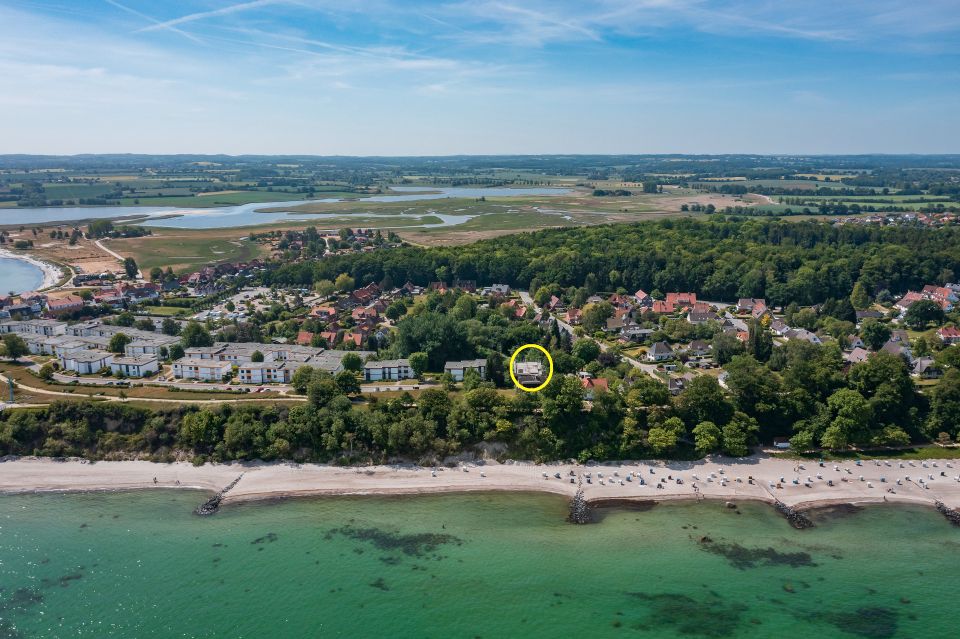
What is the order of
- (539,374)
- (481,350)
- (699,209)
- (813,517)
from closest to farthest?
Answer: (813,517) → (539,374) → (481,350) → (699,209)

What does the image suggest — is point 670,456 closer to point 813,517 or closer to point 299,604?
point 813,517

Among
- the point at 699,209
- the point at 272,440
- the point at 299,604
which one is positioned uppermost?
the point at 699,209

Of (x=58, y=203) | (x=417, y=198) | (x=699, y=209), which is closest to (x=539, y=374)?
(x=699, y=209)

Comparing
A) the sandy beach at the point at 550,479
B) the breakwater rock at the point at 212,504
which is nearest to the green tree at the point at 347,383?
the sandy beach at the point at 550,479

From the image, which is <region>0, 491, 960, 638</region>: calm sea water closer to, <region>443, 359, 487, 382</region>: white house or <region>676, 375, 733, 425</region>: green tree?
<region>676, 375, 733, 425</region>: green tree

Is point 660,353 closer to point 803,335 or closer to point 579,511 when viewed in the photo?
point 803,335
